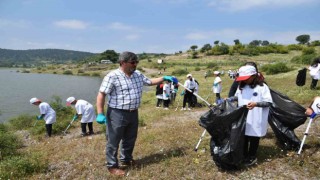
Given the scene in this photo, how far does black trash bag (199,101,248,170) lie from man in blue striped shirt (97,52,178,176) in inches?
53.6

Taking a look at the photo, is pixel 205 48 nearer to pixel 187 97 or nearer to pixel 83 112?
pixel 187 97

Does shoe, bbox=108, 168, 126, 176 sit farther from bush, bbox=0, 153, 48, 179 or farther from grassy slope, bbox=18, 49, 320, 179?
bush, bbox=0, 153, 48, 179

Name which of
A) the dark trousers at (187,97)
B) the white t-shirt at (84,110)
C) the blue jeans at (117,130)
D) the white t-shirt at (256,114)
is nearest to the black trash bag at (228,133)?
the white t-shirt at (256,114)

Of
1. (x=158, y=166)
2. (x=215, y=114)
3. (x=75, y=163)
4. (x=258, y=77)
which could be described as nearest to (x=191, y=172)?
(x=158, y=166)

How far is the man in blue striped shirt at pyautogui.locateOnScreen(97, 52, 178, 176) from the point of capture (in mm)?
4953

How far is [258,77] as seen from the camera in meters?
4.93

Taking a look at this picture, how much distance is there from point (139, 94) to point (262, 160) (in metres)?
2.63

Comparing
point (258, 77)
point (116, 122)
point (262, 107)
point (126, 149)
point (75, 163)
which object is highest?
point (258, 77)

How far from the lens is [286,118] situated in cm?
591

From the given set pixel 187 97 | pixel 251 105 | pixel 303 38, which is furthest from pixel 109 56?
pixel 251 105

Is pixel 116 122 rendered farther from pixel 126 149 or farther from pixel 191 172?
pixel 191 172

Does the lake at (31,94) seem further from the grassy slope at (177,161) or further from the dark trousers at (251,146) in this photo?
the dark trousers at (251,146)

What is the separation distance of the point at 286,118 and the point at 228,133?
170cm

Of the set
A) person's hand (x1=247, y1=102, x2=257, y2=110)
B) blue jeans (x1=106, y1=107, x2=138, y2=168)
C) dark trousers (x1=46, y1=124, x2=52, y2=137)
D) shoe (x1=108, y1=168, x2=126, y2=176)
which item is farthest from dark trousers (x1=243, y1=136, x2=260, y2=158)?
dark trousers (x1=46, y1=124, x2=52, y2=137)
